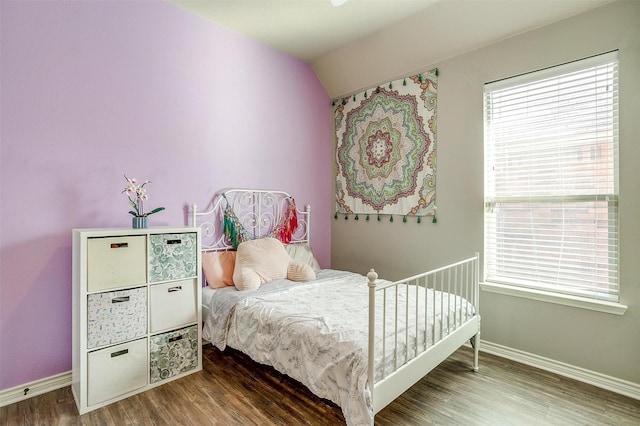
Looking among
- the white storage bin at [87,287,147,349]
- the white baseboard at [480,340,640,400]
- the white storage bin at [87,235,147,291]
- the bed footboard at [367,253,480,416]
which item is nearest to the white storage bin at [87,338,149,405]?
the white storage bin at [87,287,147,349]

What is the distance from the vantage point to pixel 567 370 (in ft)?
7.64

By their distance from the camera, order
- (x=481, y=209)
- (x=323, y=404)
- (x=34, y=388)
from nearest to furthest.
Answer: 1. (x=323, y=404)
2. (x=34, y=388)
3. (x=481, y=209)

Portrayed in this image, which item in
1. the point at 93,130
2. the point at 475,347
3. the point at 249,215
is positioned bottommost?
the point at 475,347

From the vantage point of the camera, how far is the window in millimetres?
2209

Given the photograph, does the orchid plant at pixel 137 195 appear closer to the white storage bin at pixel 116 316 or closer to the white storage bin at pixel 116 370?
the white storage bin at pixel 116 316

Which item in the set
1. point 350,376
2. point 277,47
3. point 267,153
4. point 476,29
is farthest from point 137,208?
point 476,29

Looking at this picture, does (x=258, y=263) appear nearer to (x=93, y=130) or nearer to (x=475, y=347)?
(x=93, y=130)

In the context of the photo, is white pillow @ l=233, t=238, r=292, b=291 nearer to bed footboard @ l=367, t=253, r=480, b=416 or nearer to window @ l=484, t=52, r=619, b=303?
bed footboard @ l=367, t=253, r=480, b=416

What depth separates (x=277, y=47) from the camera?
3.32 metres

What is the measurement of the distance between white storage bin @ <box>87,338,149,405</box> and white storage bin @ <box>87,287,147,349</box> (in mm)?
60

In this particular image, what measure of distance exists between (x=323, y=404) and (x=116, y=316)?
1.35 meters

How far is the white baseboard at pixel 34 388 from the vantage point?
78.7 inches

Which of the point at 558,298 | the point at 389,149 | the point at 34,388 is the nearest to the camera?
the point at 34,388

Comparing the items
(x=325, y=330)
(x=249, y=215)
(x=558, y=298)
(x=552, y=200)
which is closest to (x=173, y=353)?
(x=325, y=330)
